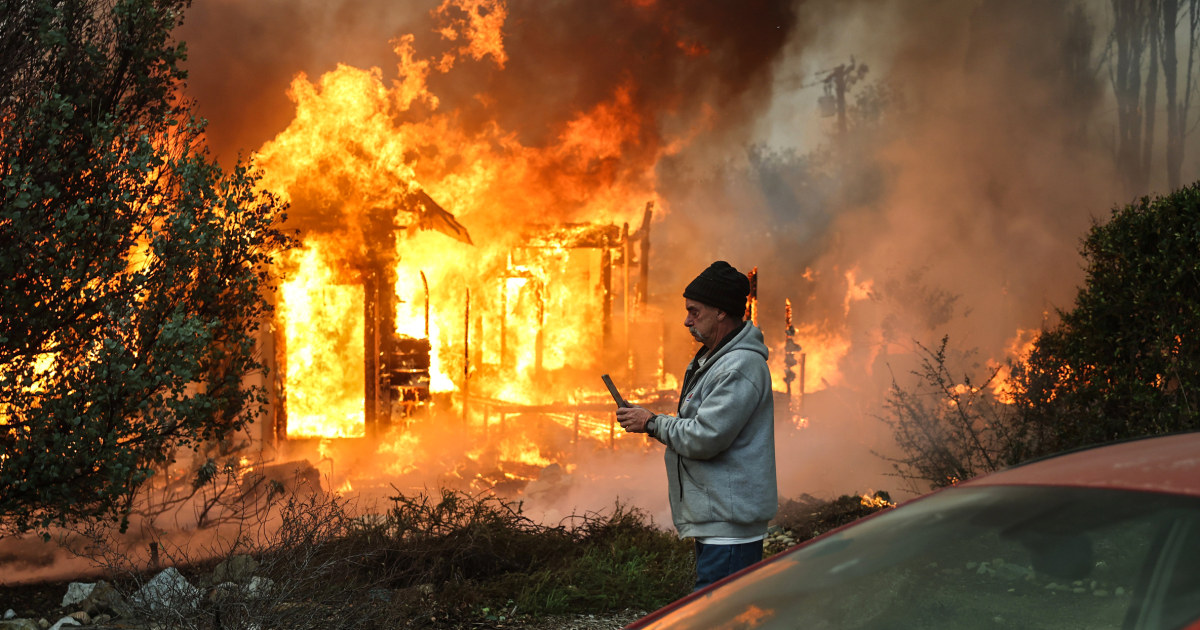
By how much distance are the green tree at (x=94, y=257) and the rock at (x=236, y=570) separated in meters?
0.81

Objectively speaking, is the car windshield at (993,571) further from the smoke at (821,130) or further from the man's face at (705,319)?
the smoke at (821,130)

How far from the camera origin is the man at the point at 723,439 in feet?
10.6

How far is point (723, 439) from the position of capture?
3.22 meters

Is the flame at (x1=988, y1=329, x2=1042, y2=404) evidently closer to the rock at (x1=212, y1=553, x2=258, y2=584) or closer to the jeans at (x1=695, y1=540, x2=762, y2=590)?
the rock at (x1=212, y1=553, x2=258, y2=584)

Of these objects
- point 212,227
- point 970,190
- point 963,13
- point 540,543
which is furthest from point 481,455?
point 963,13

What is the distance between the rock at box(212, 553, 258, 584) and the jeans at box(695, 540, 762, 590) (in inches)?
99.7

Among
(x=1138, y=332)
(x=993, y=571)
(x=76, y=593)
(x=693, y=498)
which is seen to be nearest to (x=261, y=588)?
(x=693, y=498)

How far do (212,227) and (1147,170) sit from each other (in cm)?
1274

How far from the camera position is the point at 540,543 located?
672 cm

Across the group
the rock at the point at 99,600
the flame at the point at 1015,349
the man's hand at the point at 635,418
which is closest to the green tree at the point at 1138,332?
the man's hand at the point at 635,418

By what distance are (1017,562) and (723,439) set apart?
154 cm

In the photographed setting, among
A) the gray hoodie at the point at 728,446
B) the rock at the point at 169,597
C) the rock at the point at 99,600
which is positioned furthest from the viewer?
the rock at the point at 99,600

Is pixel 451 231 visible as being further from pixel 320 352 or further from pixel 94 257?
pixel 94 257

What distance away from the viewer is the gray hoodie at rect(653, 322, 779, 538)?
3.23m
